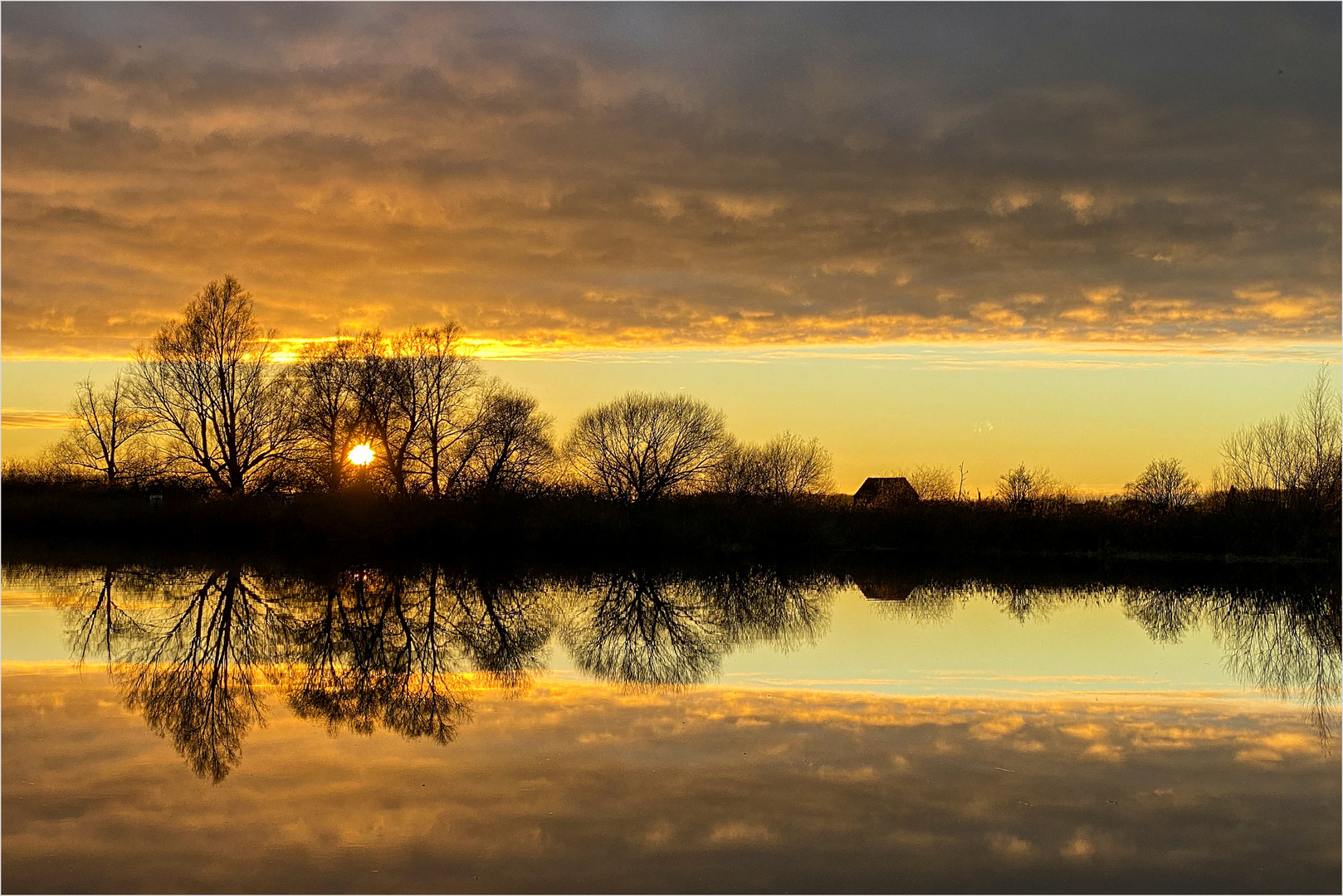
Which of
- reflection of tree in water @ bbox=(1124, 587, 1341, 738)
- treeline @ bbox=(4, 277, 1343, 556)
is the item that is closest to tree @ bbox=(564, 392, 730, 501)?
treeline @ bbox=(4, 277, 1343, 556)

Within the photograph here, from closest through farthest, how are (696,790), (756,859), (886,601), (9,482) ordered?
(756,859)
(696,790)
(886,601)
(9,482)

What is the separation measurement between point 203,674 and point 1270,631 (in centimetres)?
1781

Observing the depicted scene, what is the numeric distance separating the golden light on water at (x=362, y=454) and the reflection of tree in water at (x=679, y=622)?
22.6m

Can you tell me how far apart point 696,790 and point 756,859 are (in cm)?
161

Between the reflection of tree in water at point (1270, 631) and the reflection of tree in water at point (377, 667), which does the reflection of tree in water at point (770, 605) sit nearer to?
the reflection of tree in water at point (377, 667)

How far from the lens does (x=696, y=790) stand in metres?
9.03

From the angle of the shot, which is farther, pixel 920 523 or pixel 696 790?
pixel 920 523

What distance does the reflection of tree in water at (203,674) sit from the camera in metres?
10.7

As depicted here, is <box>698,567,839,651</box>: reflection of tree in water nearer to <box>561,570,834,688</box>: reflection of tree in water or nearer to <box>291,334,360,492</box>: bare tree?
<box>561,570,834,688</box>: reflection of tree in water

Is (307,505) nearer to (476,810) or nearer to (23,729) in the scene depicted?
(23,729)

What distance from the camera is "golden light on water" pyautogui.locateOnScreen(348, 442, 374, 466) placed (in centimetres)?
5081

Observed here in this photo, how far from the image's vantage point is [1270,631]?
20.9 m

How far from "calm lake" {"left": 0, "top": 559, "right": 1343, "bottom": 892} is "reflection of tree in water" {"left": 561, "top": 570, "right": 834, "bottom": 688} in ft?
0.45

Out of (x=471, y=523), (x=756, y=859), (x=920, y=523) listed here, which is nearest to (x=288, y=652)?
(x=756, y=859)
